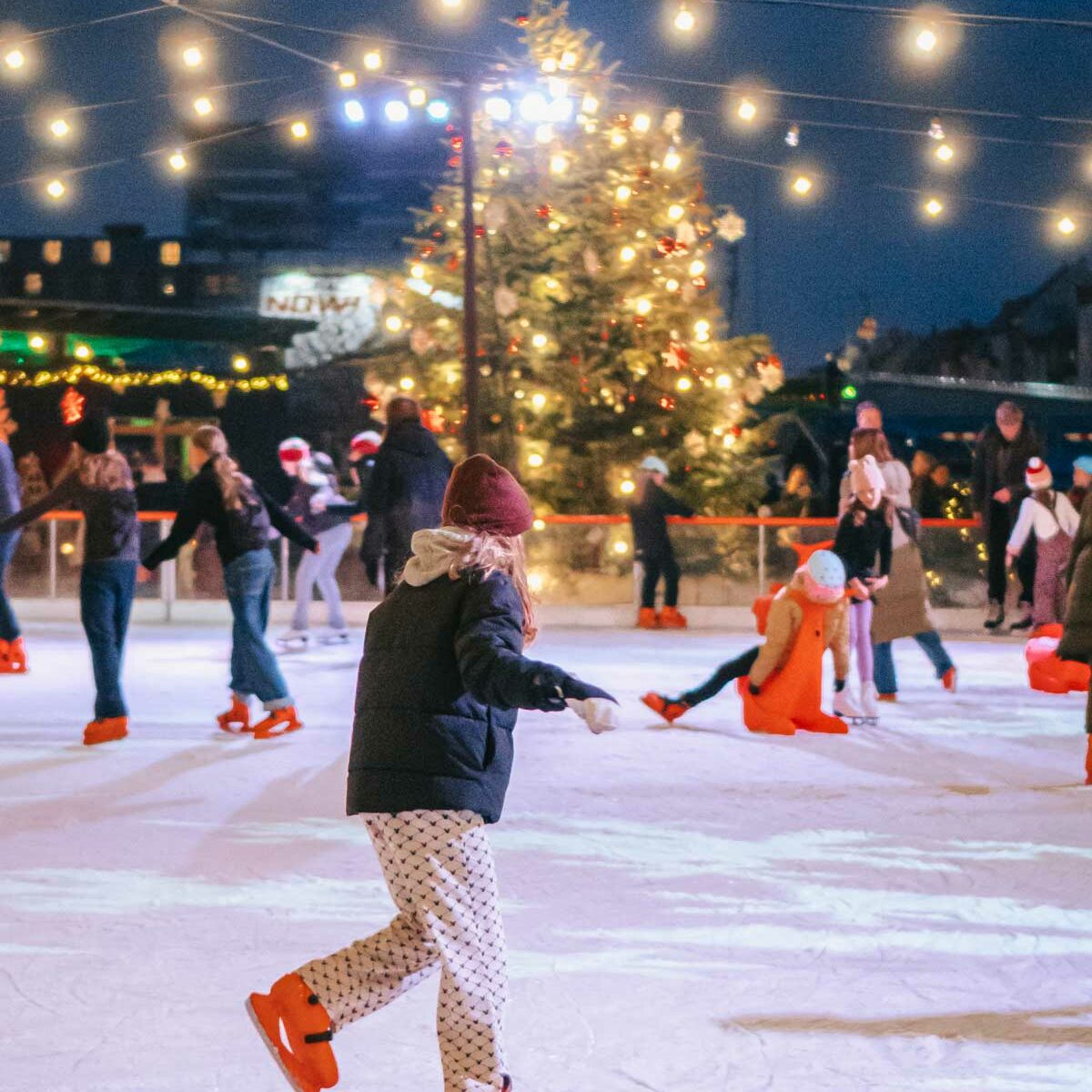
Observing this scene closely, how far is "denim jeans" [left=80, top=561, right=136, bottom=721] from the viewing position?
331 inches

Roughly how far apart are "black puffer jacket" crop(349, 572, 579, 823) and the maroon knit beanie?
0.43ft

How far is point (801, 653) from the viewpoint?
8914 millimetres

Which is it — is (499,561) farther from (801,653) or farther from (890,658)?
(890,658)

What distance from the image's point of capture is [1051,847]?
6.03 meters

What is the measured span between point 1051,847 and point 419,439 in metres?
4.51

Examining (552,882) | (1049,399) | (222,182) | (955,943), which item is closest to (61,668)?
(552,882)

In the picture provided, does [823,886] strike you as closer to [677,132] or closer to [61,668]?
[61,668]

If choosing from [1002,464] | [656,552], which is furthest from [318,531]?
[1002,464]

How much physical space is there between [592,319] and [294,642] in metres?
7.54

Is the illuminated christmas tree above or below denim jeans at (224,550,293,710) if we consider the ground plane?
above

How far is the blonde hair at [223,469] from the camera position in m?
8.55

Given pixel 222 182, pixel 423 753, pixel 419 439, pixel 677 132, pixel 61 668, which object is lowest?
pixel 61 668

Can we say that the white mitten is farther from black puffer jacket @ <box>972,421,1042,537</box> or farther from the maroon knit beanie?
→ black puffer jacket @ <box>972,421,1042,537</box>

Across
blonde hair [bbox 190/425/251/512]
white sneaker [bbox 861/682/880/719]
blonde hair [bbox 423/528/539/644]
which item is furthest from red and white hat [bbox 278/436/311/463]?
blonde hair [bbox 423/528/539/644]
